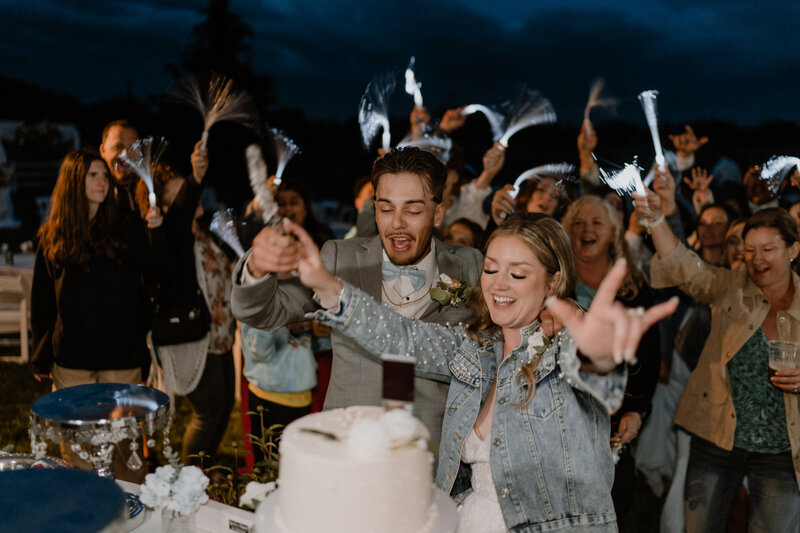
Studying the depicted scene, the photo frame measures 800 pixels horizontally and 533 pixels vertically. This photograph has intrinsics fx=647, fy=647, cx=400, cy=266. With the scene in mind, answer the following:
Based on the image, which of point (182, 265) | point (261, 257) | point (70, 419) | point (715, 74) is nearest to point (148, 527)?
point (70, 419)

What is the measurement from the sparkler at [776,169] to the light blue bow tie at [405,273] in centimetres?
290

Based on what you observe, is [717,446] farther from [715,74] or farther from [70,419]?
[715,74]

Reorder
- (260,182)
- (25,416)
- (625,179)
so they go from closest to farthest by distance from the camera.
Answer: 1. (260,182)
2. (625,179)
3. (25,416)

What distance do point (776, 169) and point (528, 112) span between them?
1.89 metres

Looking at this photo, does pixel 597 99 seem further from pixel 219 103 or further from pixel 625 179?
pixel 219 103

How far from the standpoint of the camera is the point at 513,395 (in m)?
2.14

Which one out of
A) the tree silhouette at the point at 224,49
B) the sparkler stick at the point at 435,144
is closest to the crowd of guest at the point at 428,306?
the sparkler stick at the point at 435,144

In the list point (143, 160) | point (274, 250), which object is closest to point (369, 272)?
point (274, 250)

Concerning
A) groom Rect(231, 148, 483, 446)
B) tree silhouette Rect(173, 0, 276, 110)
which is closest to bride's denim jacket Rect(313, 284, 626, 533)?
groom Rect(231, 148, 483, 446)

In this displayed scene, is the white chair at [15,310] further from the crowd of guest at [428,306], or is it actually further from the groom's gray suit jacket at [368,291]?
the groom's gray suit jacket at [368,291]

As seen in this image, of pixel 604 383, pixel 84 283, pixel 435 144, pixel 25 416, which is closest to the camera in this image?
pixel 604 383

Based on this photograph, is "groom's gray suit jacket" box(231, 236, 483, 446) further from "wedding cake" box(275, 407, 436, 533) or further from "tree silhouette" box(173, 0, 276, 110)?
"tree silhouette" box(173, 0, 276, 110)

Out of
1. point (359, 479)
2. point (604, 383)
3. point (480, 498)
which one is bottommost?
point (480, 498)

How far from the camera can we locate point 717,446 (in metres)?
3.37
